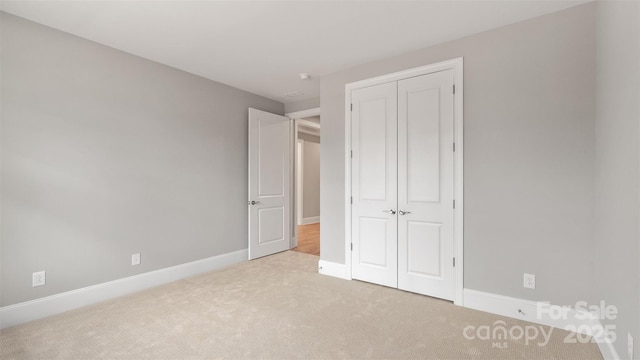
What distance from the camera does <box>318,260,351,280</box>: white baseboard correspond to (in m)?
3.61

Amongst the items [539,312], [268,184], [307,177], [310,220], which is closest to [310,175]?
[307,177]

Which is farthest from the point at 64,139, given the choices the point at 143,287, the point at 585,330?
the point at 585,330

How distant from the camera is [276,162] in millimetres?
4797

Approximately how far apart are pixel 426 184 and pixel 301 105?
267 centimetres

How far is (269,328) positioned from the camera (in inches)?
92.4

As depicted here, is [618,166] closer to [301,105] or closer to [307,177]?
[301,105]

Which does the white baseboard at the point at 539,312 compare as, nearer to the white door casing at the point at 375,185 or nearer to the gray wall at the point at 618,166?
the gray wall at the point at 618,166

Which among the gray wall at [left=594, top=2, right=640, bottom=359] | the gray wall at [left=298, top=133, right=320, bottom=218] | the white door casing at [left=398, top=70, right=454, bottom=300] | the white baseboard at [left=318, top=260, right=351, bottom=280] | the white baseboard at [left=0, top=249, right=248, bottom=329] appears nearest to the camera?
the gray wall at [left=594, top=2, right=640, bottom=359]

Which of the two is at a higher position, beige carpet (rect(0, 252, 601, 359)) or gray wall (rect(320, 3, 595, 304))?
gray wall (rect(320, 3, 595, 304))

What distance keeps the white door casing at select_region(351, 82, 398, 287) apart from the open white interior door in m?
1.60

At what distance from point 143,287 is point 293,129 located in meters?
3.19

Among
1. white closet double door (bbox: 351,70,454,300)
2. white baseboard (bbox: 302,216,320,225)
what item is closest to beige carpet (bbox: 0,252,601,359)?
white closet double door (bbox: 351,70,454,300)

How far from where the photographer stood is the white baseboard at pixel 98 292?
96.8 inches

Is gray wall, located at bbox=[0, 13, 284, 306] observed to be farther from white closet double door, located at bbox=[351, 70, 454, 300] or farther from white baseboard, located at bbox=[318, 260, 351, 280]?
white closet double door, located at bbox=[351, 70, 454, 300]
